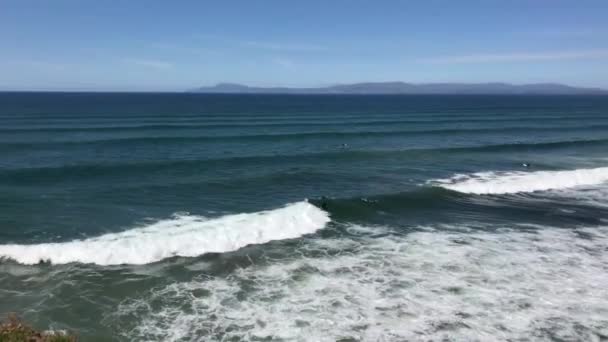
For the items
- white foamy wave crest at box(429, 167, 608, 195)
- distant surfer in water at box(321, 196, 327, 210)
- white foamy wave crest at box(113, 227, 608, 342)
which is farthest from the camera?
white foamy wave crest at box(429, 167, 608, 195)

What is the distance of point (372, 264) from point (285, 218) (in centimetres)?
518

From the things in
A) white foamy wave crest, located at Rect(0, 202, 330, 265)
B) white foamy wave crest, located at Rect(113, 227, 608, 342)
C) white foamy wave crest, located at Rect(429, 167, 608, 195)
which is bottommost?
white foamy wave crest, located at Rect(113, 227, 608, 342)

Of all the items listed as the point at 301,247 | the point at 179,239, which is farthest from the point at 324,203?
the point at 179,239

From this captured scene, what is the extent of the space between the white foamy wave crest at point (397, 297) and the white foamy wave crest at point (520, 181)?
26.2 feet

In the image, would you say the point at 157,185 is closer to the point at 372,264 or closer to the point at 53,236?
the point at 53,236

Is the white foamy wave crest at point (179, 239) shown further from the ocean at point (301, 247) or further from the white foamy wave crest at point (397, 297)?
the white foamy wave crest at point (397, 297)

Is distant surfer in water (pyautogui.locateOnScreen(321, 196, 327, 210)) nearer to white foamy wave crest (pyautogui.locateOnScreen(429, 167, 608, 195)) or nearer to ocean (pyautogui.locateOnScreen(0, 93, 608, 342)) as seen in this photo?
ocean (pyautogui.locateOnScreen(0, 93, 608, 342))

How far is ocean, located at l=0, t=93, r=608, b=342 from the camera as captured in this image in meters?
9.66

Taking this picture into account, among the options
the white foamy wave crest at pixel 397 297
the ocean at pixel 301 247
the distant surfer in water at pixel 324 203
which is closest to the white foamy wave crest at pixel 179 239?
the ocean at pixel 301 247

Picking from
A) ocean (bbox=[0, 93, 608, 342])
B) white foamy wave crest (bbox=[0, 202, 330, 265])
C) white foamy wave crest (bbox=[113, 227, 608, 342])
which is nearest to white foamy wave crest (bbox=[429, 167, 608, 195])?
ocean (bbox=[0, 93, 608, 342])

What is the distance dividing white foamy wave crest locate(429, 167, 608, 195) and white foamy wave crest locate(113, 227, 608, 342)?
7.97 meters

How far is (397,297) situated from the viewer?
1073 centimetres

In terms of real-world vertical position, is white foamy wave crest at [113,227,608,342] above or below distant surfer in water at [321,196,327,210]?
below

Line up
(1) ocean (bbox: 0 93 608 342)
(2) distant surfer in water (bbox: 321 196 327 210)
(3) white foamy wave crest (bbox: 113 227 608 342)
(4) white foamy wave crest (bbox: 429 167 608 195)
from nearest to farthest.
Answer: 1. (3) white foamy wave crest (bbox: 113 227 608 342)
2. (1) ocean (bbox: 0 93 608 342)
3. (2) distant surfer in water (bbox: 321 196 327 210)
4. (4) white foamy wave crest (bbox: 429 167 608 195)
